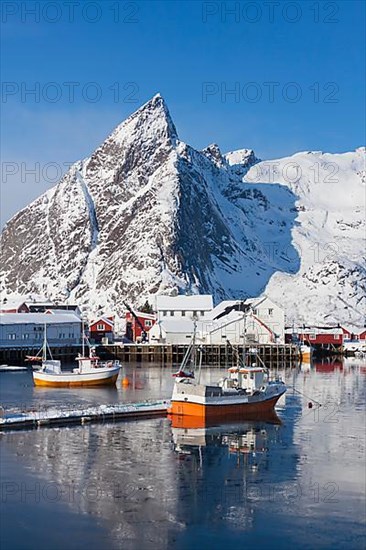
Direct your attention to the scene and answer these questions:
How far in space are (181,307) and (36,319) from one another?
108 ft

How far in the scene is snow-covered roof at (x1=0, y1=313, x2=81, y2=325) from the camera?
10138 centimetres

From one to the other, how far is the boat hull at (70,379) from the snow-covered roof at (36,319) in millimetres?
37551

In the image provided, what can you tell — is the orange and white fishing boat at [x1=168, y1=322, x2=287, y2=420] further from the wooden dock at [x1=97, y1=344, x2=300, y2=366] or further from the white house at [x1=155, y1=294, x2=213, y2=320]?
the white house at [x1=155, y1=294, x2=213, y2=320]

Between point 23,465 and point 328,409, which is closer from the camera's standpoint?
point 23,465

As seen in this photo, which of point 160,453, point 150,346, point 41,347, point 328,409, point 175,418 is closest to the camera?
point 160,453

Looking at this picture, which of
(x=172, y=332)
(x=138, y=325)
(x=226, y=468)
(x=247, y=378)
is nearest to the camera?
(x=226, y=468)

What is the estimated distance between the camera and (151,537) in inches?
894

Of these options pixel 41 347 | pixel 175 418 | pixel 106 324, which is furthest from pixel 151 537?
pixel 106 324

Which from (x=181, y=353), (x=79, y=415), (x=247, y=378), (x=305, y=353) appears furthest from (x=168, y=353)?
(x=79, y=415)

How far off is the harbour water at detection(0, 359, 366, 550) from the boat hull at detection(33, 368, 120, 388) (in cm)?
1488

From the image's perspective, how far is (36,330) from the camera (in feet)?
336

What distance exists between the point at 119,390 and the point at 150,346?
150 ft

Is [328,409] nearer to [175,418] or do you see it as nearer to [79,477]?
[175,418]

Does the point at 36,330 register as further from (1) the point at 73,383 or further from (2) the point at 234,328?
(1) the point at 73,383
